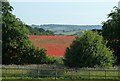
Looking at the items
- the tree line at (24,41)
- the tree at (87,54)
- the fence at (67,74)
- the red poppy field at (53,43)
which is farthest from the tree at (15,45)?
the fence at (67,74)

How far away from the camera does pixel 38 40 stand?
54.1 m

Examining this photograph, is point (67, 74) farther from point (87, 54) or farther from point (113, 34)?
point (113, 34)

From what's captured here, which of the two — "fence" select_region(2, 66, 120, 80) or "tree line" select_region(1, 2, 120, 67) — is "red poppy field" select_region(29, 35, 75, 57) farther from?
"fence" select_region(2, 66, 120, 80)

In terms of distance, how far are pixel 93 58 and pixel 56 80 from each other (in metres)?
7.55

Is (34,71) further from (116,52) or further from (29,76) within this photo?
(116,52)

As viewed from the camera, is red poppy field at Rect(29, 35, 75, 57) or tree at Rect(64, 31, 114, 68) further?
red poppy field at Rect(29, 35, 75, 57)

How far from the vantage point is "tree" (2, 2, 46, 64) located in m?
41.7

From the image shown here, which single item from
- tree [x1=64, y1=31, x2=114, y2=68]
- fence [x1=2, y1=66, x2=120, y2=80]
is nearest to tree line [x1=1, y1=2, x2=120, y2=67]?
tree [x1=64, y1=31, x2=114, y2=68]

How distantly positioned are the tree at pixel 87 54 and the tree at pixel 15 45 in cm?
853

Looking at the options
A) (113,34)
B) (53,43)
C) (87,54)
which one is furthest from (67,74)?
(53,43)

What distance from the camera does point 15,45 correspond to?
41906mm

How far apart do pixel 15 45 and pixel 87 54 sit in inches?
448

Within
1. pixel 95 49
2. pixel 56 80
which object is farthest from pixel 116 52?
pixel 56 80

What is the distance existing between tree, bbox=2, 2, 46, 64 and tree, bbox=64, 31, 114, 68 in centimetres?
853
